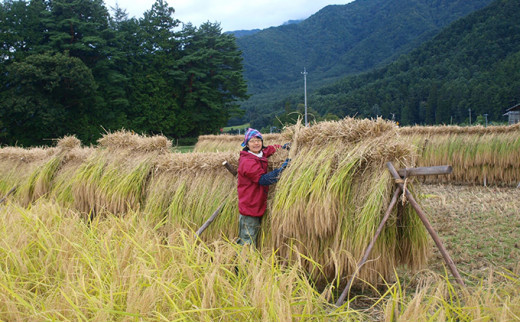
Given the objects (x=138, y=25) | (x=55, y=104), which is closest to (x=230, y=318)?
(x=55, y=104)

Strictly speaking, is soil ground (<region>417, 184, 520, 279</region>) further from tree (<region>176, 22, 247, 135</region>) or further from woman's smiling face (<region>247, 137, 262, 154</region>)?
tree (<region>176, 22, 247, 135</region>)

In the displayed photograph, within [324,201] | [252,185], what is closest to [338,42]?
[252,185]

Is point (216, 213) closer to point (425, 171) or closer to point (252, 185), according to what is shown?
point (252, 185)

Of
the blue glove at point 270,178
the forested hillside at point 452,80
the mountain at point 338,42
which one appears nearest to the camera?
the blue glove at point 270,178

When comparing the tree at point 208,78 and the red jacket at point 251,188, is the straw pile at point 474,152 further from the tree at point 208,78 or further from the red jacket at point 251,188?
the tree at point 208,78

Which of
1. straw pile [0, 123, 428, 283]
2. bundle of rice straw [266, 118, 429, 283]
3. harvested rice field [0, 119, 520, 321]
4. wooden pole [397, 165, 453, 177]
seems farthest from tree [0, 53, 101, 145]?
wooden pole [397, 165, 453, 177]

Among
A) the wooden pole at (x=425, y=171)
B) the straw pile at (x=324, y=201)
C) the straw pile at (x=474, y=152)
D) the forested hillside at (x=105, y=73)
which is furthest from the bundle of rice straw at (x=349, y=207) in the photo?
the forested hillside at (x=105, y=73)
